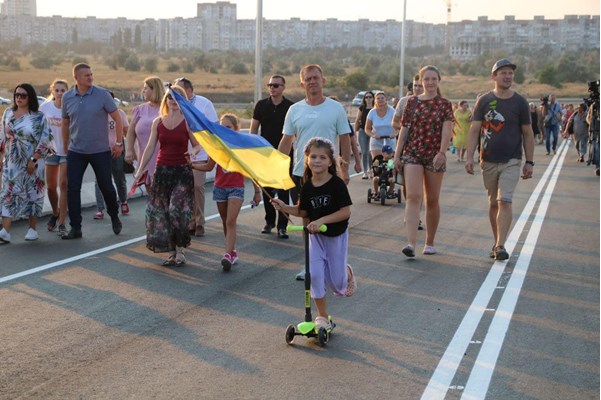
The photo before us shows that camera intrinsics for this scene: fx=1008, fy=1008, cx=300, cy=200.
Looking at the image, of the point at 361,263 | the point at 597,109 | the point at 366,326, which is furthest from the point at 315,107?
the point at 597,109

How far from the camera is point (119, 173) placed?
48.8 feet

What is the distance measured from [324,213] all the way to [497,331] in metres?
1.65

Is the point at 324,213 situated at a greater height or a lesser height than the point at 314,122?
lesser

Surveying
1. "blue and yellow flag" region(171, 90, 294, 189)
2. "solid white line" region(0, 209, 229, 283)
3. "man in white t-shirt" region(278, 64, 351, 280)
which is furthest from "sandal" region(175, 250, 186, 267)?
"blue and yellow flag" region(171, 90, 294, 189)

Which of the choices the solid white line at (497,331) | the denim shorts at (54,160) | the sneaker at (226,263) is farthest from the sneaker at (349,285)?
the denim shorts at (54,160)

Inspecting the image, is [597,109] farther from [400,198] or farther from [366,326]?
[366,326]

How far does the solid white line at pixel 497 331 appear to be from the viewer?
6464mm

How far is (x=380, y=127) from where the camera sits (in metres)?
16.8

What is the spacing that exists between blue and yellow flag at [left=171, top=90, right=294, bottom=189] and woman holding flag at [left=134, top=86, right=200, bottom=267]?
1.95m

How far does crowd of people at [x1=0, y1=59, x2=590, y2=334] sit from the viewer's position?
779 centimetres

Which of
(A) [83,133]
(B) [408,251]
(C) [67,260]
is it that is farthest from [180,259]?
(A) [83,133]

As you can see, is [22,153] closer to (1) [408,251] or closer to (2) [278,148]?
(2) [278,148]

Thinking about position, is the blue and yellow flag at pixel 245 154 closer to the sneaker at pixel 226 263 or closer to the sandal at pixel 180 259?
the sneaker at pixel 226 263

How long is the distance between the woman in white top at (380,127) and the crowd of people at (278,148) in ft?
11.5
